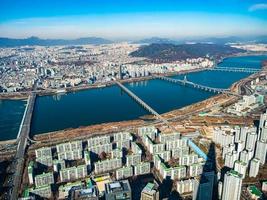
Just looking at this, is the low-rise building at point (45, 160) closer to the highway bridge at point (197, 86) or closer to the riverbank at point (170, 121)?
the riverbank at point (170, 121)

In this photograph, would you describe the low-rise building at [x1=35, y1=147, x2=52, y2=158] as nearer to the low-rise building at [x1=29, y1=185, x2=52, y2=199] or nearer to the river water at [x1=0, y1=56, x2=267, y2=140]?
the low-rise building at [x1=29, y1=185, x2=52, y2=199]

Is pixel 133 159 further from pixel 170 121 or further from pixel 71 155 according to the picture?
pixel 170 121

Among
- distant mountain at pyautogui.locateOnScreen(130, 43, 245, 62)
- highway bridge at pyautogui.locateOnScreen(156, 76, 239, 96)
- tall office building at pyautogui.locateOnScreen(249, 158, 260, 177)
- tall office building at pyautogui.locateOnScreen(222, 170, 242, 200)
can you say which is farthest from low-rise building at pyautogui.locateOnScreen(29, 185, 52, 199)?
distant mountain at pyautogui.locateOnScreen(130, 43, 245, 62)

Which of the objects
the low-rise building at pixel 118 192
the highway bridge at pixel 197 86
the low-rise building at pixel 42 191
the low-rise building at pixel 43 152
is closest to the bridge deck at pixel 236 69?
the highway bridge at pixel 197 86

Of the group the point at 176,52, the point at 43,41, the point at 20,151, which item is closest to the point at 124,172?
the point at 20,151

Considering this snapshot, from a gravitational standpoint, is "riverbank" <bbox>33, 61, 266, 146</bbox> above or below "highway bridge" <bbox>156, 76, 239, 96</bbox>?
below

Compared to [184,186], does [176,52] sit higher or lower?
higher

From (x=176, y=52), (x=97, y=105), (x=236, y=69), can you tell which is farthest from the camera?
Answer: (x=176, y=52)
